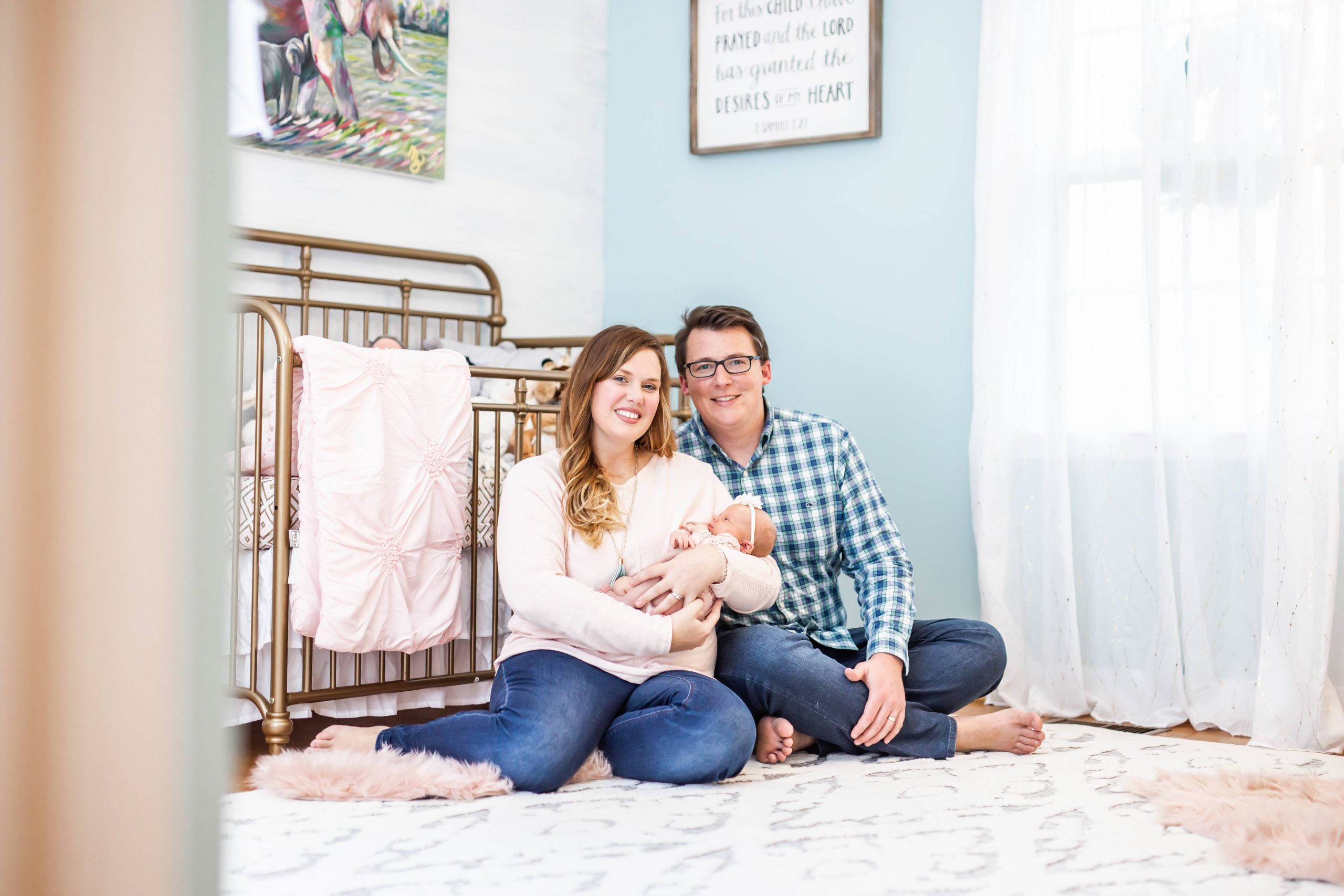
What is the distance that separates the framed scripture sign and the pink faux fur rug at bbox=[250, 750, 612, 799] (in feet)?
6.65

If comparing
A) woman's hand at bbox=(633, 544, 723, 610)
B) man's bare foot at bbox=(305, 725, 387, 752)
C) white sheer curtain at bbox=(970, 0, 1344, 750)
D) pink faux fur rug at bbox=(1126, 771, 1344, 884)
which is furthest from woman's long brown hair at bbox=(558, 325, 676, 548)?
white sheer curtain at bbox=(970, 0, 1344, 750)

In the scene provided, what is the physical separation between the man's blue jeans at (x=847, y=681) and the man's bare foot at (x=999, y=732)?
0.03 meters

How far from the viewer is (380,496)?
1880 millimetres

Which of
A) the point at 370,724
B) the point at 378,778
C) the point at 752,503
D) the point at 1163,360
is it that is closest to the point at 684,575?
the point at 752,503

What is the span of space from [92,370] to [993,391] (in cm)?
247

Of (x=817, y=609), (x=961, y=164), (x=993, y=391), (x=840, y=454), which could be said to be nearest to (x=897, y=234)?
(x=961, y=164)

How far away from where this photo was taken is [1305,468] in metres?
2.13

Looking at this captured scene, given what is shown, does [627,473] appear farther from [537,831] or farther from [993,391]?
[993,391]

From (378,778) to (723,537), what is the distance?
62 centimetres

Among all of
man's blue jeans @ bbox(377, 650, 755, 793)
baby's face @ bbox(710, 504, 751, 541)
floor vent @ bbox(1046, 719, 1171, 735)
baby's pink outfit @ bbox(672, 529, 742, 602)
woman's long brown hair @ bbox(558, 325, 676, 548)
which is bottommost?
floor vent @ bbox(1046, 719, 1171, 735)

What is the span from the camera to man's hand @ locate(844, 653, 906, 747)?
171cm

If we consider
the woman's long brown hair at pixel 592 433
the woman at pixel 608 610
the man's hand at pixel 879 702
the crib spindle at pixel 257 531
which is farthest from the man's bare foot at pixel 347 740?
the man's hand at pixel 879 702

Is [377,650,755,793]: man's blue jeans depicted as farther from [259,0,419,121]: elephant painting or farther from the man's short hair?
[259,0,419,121]: elephant painting

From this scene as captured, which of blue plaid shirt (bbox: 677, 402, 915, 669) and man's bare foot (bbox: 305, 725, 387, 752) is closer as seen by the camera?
man's bare foot (bbox: 305, 725, 387, 752)
